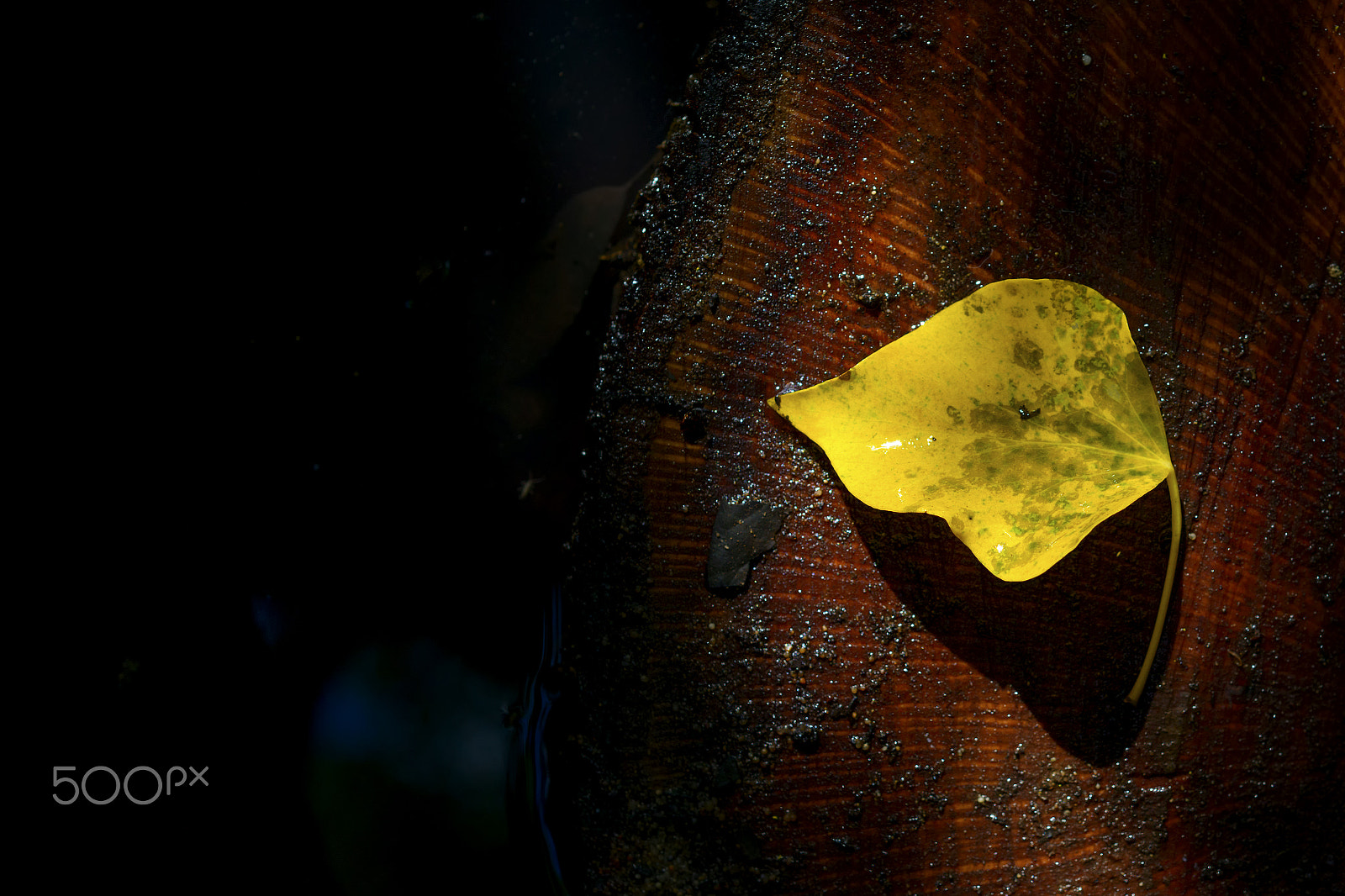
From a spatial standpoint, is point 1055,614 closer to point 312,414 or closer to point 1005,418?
point 1005,418

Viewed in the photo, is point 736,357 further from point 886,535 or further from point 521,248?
point 521,248

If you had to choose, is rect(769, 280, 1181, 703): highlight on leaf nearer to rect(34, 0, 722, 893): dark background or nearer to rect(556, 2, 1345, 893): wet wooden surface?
rect(556, 2, 1345, 893): wet wooden surface

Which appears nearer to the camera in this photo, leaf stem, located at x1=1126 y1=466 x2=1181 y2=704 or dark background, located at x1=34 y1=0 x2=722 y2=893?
leaf stem, located at x1=1126 y1=466 x2=1181 y2=704

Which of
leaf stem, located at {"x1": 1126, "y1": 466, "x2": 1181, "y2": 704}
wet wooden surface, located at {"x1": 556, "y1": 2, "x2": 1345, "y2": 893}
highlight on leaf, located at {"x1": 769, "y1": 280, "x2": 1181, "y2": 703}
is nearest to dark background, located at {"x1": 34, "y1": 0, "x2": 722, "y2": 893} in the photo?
wet wooden surface, located at {"x1": 556, "y1": 2, "x2": 1345, "y2": 893}

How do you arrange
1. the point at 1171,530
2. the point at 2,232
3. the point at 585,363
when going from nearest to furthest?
the point at 1171,530
the point at 2,232
the point at 585,363

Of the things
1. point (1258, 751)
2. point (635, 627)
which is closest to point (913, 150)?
point (635, 627)

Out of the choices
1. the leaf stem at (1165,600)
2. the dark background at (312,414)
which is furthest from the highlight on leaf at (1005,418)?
the dark background at (312,414)

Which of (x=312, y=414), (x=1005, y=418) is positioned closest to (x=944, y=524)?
(x=1005, y=418)
